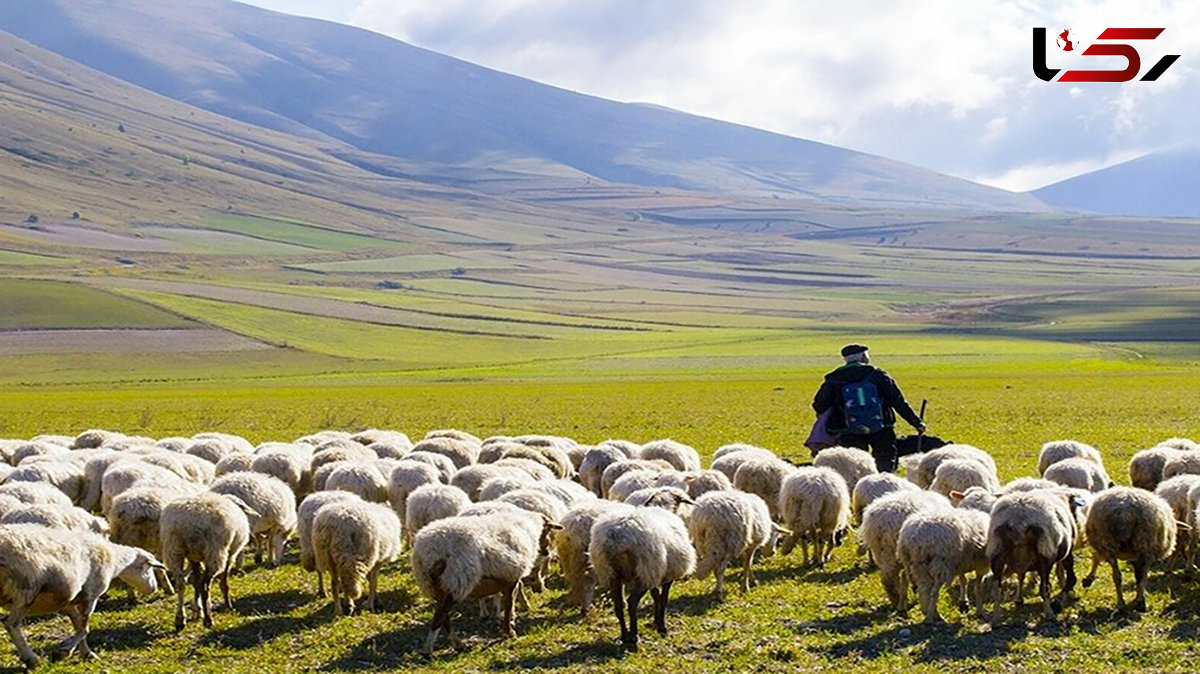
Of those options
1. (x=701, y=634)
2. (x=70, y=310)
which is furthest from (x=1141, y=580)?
(x=70, y=310)

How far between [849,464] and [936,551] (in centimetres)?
627

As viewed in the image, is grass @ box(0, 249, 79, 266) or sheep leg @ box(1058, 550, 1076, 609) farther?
grass @ box(0, 249, 79, 266)

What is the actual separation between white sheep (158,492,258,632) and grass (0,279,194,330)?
90.8 m

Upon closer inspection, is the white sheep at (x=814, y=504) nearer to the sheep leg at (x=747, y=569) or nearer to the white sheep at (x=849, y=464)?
the sheep leg at (x=747, y=569)

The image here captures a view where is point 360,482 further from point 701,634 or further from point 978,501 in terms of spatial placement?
point 978,501

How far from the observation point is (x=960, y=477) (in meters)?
18.7

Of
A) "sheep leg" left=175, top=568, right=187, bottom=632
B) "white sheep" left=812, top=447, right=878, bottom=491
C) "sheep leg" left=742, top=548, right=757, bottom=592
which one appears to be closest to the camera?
"sheep leg" left=175, top=568, right=187, bottom=632

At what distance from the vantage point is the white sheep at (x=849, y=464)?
19.3 meters

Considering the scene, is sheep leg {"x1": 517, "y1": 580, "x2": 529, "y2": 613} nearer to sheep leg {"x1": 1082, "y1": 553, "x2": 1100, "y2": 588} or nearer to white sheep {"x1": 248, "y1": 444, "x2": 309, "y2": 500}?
white sheep {"x1": 248, "y1": 444, "x2": 309, "y2": 500}

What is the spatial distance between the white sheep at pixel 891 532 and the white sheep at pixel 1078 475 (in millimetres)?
5004

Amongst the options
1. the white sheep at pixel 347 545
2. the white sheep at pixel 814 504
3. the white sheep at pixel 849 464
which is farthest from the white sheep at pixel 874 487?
the white sheep at pixel 347 545

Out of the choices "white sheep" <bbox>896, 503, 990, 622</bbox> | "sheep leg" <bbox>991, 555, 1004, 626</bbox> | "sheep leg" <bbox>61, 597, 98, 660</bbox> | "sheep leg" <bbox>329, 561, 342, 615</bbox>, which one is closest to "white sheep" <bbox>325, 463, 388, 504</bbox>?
"sheep leg" <bbox>329, 561, 342, 615</bbox>

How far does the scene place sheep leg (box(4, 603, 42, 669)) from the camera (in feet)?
38.9

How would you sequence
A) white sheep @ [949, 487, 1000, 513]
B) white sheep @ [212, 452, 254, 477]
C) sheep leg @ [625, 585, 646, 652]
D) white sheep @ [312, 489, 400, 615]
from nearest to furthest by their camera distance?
1. sheep leg @ [625, 585, 646, 652]
2. white sheep @ [312, 489, 400, 615]
3. white sheep @ [949, 487, 1000, 513]
4. white sheep @ [212, 452, 254, 477]
